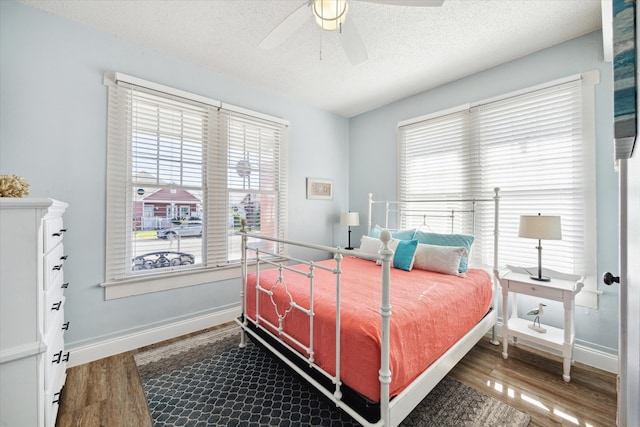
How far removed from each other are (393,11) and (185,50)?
1943mm

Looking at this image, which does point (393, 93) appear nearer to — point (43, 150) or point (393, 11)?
point (393, 11)

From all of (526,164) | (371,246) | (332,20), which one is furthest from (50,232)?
(526,164)

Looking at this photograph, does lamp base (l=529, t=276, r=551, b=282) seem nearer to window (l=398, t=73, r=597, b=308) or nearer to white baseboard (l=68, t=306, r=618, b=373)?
window (l=398, t=73, r=597, b=308)

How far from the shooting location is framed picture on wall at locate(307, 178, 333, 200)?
384cm

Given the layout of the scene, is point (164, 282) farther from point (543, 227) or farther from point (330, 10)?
point (543, 227)

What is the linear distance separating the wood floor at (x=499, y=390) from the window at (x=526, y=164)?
672 mm

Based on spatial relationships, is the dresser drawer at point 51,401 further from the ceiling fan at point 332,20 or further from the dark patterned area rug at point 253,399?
the ceiling fan at point 332,20

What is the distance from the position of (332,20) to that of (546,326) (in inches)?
120

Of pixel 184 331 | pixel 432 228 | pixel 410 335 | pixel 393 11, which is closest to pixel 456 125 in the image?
pixel 432 228

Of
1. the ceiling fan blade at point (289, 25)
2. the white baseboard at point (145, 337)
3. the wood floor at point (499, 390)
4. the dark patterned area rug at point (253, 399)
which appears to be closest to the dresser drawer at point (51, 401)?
the wood floor at point (499, 390)

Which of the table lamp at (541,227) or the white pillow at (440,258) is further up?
the table lamp at (541,227)

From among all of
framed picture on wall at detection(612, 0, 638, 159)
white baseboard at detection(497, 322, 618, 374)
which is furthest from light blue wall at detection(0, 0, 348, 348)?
white baseboard at detection(497, 322, 618, 374)

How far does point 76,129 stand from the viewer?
7.13ft

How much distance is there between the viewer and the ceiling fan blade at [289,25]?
1.60 m
